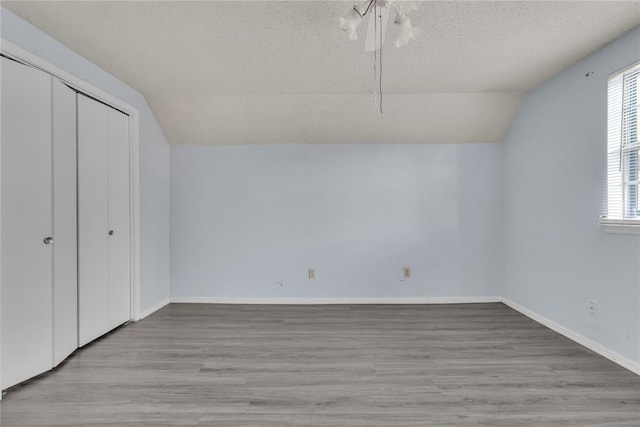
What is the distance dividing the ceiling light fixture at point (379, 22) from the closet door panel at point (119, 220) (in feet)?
7.74

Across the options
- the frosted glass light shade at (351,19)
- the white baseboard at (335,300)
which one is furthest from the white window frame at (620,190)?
the frosted glass light shade at (351,19)

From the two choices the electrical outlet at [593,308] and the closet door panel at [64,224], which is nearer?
the closet door panel at [64,224]

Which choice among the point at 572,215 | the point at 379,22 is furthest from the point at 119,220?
the point at 572,215

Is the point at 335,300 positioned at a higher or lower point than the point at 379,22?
lower

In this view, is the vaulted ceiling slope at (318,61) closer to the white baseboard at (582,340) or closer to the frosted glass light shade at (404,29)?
the frosted glass light shade at (404,29)

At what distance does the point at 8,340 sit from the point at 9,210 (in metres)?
0.81

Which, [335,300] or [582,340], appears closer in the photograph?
[582,340]

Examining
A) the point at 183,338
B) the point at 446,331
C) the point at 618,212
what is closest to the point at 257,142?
the point at 183,338

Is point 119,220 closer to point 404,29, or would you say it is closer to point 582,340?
point 404,29

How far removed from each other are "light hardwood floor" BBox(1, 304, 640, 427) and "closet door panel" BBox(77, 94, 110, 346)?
0.25m

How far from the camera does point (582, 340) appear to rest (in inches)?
103

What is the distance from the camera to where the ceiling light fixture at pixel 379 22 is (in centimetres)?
177

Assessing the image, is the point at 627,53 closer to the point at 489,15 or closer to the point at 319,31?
the point at 489,15

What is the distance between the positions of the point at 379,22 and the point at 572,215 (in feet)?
7.61
